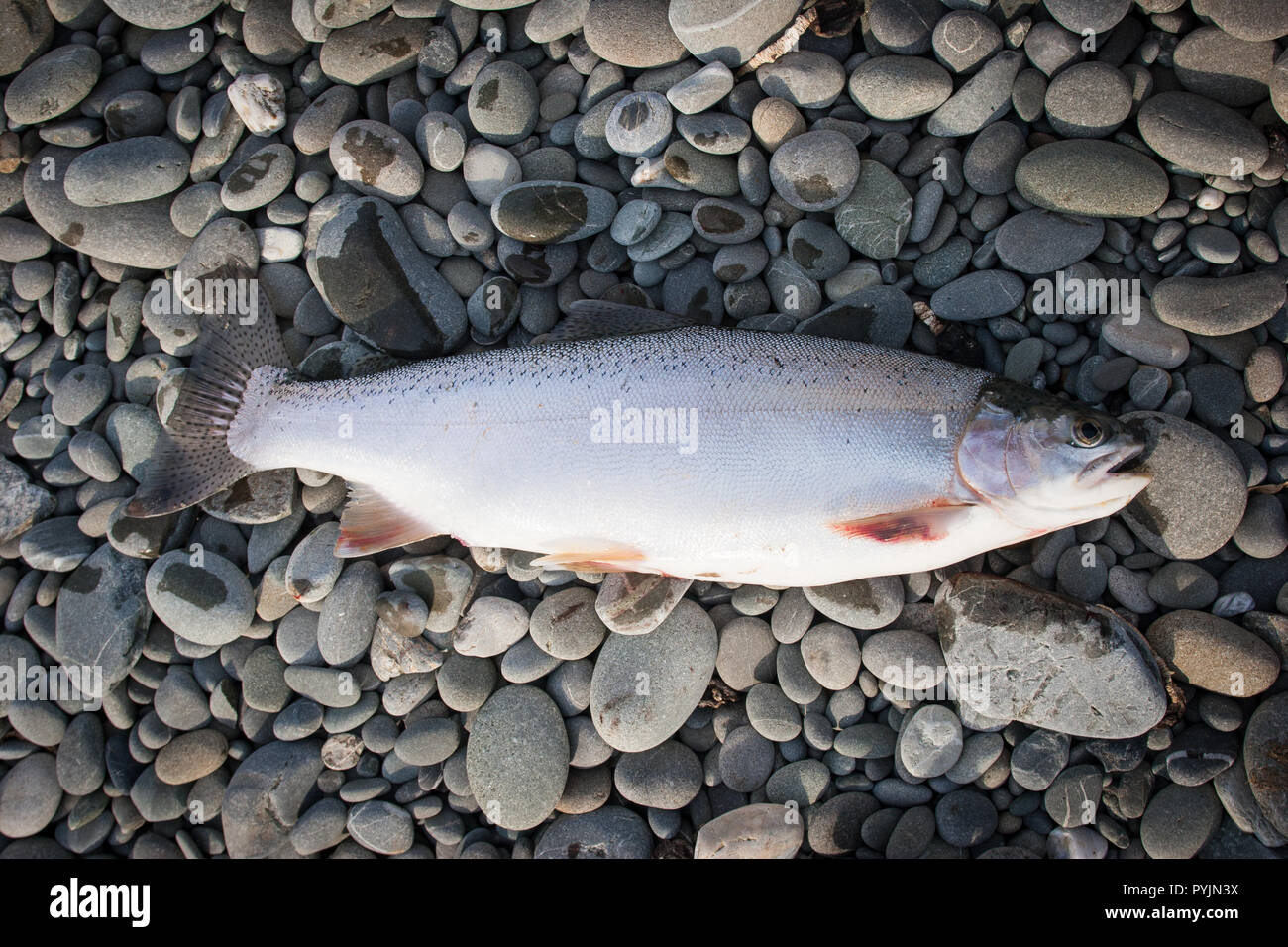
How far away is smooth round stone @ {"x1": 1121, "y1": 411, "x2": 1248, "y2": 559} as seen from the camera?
3402mm

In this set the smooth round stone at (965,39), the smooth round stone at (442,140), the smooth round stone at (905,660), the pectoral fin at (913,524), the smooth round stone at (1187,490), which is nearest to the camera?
the pectoral fin at (913,524)

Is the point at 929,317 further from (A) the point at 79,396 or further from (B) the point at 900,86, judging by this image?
(A) the point at 79,396

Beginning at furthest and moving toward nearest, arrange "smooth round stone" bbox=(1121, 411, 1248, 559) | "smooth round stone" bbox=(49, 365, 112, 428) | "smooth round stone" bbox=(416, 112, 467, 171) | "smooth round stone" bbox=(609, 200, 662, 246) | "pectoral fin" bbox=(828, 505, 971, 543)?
1. "smooth round stone" bbox=(49, 365, 112, 428)
2. "smooth round stone" bbox=(416, 112, 467, 171)
3. "smooth round stone" bbox=(609, 200, 662, 246)
4. "smooth round stone" bbox=(1121, 411, 1248, 559)
5. "pectoral fin" bbox=(828, 505, 971, 543)

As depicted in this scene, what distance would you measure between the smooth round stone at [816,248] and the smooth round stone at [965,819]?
9.13ft

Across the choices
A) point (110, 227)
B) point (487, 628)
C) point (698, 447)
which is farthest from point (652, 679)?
point (110, 227)

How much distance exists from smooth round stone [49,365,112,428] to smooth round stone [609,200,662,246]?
10.2 feet

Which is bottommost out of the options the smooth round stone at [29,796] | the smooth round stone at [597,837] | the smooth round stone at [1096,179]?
the smooth round stone at [29,796]

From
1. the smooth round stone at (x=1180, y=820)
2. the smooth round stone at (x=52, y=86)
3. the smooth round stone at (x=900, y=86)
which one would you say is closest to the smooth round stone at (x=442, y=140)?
the smooth round stone at (x=52, y=86)

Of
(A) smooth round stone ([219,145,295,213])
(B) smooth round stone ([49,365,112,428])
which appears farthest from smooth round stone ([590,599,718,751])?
(B) smooth round stone ([49,365,112,428])

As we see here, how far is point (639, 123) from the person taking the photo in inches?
146

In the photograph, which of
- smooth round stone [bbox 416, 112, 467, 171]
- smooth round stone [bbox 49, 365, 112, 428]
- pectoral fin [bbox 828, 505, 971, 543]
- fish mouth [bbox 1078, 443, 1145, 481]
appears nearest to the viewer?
fish mouth [bbox 1078, 443, 1145, 481]

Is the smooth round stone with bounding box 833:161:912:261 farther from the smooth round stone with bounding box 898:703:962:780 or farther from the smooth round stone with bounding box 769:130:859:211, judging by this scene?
the smooth round stone with bounding box 898:703:962:780

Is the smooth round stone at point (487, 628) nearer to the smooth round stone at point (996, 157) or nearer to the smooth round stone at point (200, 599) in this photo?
the smooth round stone at point (200, 599)

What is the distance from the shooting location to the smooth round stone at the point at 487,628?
3680 mm
